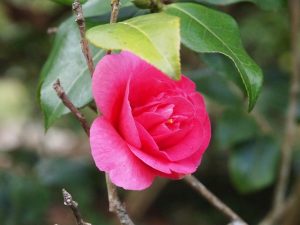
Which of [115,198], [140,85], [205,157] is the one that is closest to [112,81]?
[140,85]

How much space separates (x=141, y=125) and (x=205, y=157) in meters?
2.27

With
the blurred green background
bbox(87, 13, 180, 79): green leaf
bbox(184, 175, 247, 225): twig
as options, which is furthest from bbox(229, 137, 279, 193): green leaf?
bbox(87, 13, 180, 79): green leaf

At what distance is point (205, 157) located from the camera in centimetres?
304

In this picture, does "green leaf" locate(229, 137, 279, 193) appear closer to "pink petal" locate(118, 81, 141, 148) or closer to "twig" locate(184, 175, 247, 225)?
"twig" locate(184, 175, 247, 225)

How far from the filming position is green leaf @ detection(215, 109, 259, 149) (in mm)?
1752

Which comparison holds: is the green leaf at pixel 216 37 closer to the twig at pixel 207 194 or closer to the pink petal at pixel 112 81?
the pink petal at pixel 112 81

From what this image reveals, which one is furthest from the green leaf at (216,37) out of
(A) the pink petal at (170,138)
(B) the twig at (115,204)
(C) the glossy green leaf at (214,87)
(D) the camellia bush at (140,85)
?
(C) the glossy green leaf at (214,87)

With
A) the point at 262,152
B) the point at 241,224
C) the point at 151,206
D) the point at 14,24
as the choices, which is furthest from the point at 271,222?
the point at 151,206

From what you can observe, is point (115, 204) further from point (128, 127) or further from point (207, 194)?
point (207, 194)

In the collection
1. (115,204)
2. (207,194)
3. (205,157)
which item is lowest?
(205,157)

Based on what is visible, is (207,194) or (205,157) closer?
(207,194)

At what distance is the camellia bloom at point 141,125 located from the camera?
0.77 metres

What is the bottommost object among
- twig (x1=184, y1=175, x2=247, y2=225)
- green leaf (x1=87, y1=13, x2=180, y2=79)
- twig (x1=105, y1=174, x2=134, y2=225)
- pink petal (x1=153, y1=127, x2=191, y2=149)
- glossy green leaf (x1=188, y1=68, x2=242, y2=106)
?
glossy green leaf (x1=188, y1=68, x2=242, y2=106)

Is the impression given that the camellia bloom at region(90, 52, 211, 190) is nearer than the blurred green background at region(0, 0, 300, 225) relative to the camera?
Yes
